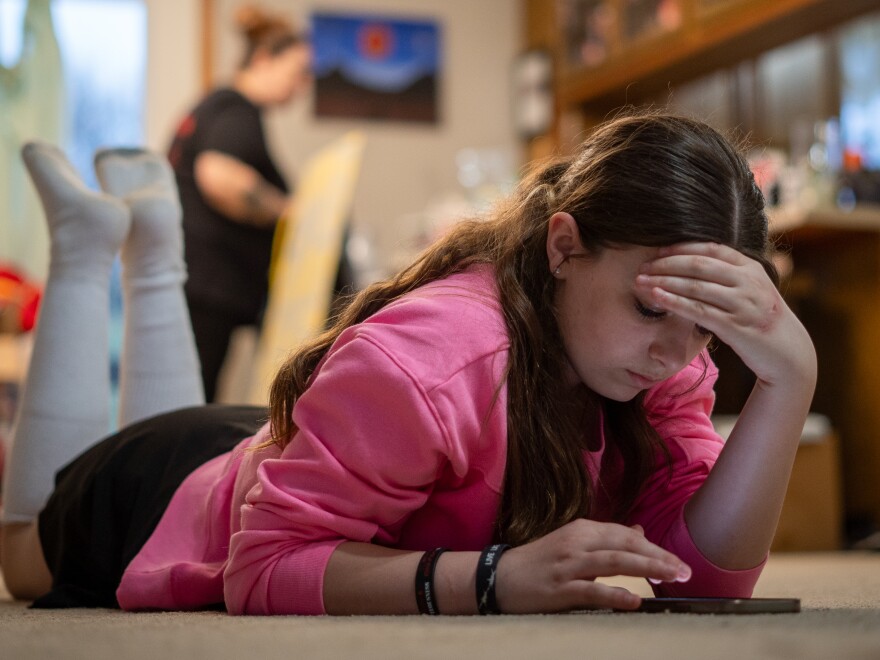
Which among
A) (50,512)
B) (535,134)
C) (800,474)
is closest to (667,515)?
(50,512)

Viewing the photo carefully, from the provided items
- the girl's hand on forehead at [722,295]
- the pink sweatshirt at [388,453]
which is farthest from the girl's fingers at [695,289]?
the pink sweatshirt at [388,453]

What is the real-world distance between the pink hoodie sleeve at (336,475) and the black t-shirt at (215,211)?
1961 mm

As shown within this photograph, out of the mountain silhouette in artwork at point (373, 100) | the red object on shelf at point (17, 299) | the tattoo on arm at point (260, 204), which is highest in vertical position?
the mountain silhouette in artwork at point (373, 100)

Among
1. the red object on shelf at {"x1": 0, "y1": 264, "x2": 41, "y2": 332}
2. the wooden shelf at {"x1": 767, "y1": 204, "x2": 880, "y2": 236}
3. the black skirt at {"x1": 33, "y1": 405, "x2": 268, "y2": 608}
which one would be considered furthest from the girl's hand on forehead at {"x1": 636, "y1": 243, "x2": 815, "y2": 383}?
the red object on shelf at {"x1": 0, "y1": 264, "x2": 41, "y2": 332}

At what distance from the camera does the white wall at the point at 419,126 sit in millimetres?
4238

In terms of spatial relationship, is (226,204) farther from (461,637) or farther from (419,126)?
(461,637)

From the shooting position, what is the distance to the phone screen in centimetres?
80

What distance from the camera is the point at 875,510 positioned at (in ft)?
9.38

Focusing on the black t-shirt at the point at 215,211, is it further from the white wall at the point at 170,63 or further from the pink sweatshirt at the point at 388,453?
the pink sweatshirt at the point at 388,453

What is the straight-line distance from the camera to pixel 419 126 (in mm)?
4375

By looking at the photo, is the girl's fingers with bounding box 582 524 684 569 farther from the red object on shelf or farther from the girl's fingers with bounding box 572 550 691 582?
the red object on shelf

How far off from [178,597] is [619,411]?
45cm

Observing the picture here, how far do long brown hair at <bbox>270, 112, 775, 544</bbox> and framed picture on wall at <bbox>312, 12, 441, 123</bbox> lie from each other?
3434 mm

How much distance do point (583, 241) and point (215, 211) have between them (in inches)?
80.0
